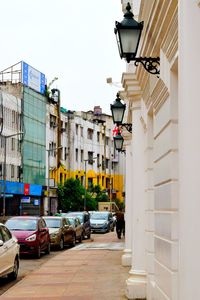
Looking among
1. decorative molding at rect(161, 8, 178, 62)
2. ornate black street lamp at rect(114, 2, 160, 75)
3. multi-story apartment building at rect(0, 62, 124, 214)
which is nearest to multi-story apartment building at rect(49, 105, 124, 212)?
multi-story apartment building at rect(0, 62, 124, 214)

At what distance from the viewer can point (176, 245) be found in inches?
271

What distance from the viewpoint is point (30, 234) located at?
83.9 feet

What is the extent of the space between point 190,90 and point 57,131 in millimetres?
77966

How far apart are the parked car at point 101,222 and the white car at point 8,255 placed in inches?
1290

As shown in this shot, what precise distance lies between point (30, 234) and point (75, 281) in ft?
28.7

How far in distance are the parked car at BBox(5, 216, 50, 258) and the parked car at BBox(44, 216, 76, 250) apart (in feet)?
7.13

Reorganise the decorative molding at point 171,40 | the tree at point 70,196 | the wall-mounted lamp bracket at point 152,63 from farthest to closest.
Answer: the tree at point 70,196 → the wall-mounted lamp bracket at point 152,63 → the decorative molding at point 171,40

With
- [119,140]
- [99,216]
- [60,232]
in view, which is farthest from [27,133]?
[119,140]

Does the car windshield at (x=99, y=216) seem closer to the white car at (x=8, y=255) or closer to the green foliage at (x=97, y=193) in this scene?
the white car at (x=8, y=255)

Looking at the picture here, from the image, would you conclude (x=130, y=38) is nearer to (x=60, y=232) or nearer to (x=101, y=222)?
(x=60, y=232)

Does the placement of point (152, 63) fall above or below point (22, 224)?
above

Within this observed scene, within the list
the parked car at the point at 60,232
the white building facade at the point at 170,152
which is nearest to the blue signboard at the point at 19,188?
the parked car at the point at 60,232

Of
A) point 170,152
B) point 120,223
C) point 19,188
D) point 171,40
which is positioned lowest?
point 120,223

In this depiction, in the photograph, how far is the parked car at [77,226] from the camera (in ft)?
118
